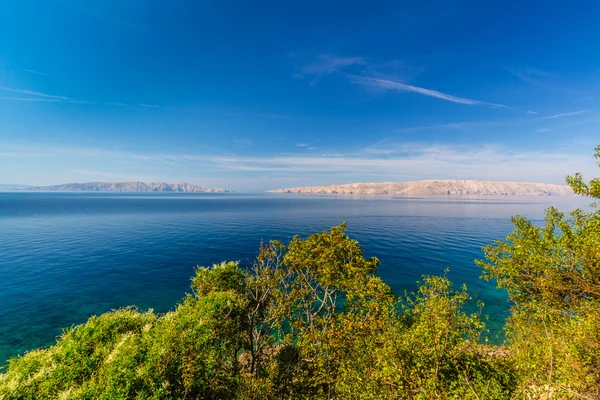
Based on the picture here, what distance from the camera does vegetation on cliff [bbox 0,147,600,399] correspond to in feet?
45.7

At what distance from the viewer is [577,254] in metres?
19.8

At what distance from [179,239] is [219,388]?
81021mm

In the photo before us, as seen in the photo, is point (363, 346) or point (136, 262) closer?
point (363, 346)

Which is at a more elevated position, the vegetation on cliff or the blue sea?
the vegetation on cliff

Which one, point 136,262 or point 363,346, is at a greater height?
point 363,346

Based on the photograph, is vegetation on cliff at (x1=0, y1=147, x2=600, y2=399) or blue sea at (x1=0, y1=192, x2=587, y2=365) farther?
blue sea at (x1=0, y1=192, x2=587, y2=365)

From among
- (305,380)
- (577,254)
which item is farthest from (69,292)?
(577,254)

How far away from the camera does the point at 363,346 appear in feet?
57.7

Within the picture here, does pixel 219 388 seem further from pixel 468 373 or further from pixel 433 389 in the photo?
pixel 468 373

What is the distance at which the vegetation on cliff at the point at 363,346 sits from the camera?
13.9m

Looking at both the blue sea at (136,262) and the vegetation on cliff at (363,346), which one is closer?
the vegetation on cliff at (363,346)

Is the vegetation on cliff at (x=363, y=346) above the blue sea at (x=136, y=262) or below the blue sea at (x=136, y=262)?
above

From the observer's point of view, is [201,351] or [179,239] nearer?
[201,351]

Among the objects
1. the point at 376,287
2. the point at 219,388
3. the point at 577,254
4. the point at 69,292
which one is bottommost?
the point at 69,292
